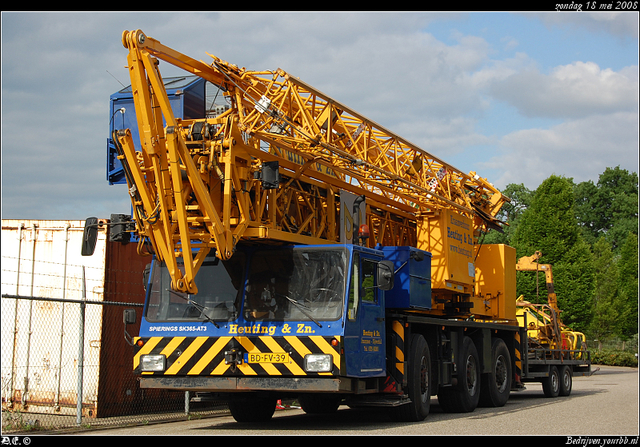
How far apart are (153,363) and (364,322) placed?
2958mm

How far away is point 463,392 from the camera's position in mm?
13938

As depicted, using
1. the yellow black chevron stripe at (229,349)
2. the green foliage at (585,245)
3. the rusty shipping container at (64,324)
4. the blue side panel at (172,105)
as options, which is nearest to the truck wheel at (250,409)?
the yellow black chevron stripe at (229,349)

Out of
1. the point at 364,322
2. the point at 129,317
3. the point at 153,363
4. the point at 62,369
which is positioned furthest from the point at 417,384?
the point at 62,369

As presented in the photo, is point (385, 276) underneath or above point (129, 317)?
above

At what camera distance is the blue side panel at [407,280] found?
1197cm

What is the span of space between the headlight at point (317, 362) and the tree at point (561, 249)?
101 feet

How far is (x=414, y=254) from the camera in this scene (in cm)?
1206

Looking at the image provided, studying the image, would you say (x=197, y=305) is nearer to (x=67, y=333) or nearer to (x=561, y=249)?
(x=67, y=333)

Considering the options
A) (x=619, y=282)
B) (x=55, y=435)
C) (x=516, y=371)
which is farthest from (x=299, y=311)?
(x=619, y=282)

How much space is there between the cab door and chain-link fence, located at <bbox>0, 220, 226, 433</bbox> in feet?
12.5

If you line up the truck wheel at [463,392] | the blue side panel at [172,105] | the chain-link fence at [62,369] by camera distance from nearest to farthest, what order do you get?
the chain-link fence at [62,369], the truck wheel at [463,392], the blue side panel at [172,105]

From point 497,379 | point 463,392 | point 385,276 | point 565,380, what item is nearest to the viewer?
point 385,276

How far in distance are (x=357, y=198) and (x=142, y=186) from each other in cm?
379

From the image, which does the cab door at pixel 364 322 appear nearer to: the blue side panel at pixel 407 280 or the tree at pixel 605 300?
the blue side panel at pixel 407 280
